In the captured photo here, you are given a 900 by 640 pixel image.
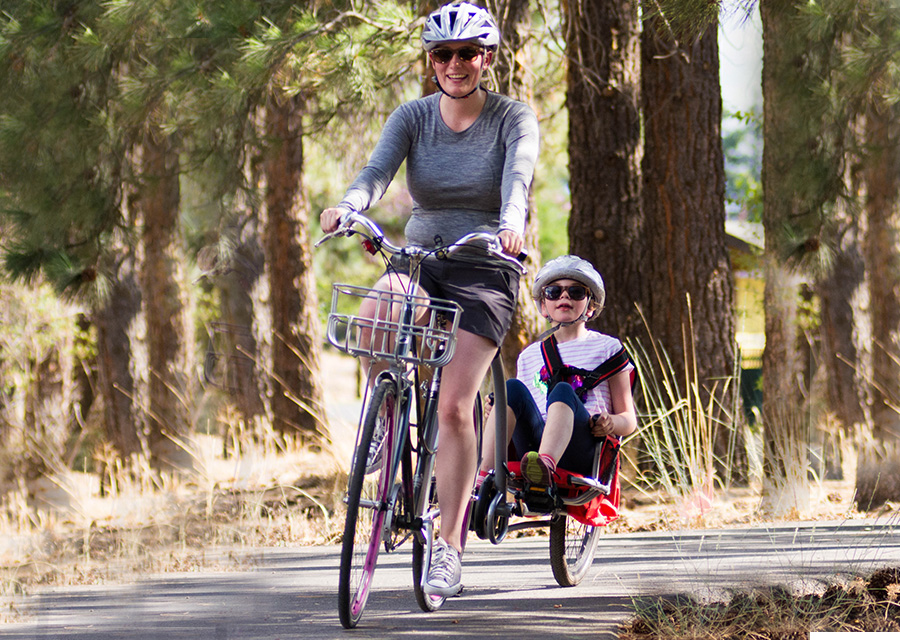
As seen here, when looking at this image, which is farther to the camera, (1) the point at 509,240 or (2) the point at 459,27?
(2) the point at 459,27

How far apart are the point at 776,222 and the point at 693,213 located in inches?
127

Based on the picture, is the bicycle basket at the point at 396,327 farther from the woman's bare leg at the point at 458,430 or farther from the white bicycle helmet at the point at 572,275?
the white bicycle helmet at the point at 572,275

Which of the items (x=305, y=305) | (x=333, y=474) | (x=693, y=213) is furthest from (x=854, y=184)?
(x=305, y=305)

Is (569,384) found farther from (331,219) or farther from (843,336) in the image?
(843,336)

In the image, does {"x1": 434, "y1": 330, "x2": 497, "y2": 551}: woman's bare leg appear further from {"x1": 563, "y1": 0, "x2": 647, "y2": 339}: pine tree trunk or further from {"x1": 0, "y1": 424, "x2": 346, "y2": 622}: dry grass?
{"x1": 563, "y1": 0, "x2": 647, "y2": 339}: pine tree trunk

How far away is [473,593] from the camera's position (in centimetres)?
447

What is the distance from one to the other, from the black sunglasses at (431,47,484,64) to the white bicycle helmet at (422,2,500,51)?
3 cm

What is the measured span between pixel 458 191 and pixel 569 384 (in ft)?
3.56

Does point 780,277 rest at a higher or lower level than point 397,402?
higher

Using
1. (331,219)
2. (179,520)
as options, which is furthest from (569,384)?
(179,520)

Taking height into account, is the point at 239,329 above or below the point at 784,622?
above

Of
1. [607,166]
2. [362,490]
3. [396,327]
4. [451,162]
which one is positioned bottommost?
[362,490]

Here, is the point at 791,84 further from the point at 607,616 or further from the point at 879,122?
the point at 607,616

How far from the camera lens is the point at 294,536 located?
268 inches
